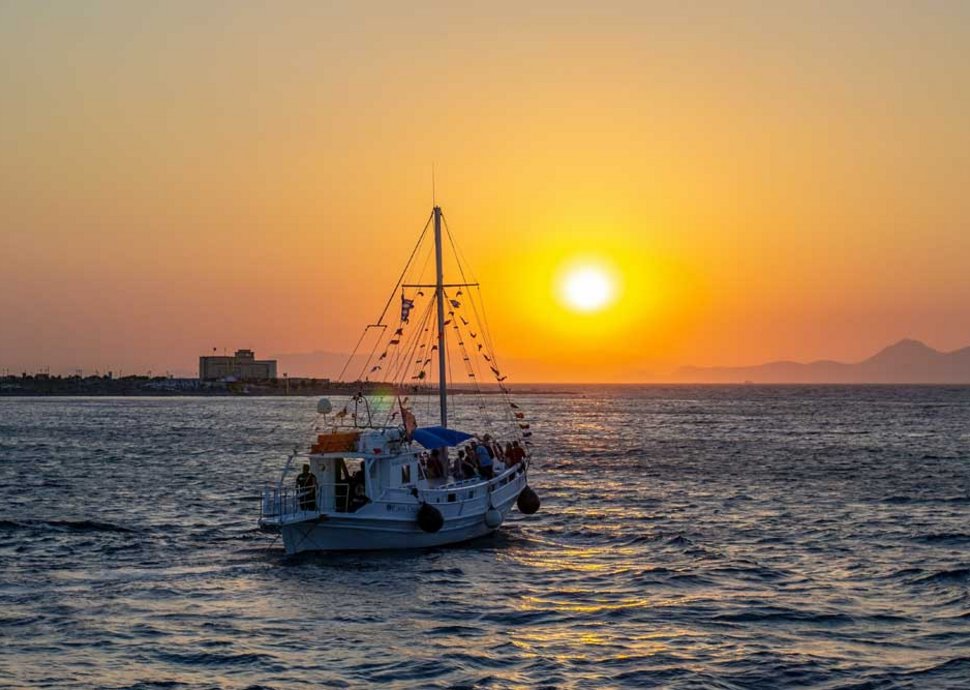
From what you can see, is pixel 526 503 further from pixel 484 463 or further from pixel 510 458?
pixel 484 463

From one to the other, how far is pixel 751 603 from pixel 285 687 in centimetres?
1301

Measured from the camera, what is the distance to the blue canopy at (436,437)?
4012 centimetres

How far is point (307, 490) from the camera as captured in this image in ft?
122

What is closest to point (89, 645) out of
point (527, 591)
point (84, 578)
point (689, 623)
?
point (84, 578)

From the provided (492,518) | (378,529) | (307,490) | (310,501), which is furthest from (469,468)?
(310,501)

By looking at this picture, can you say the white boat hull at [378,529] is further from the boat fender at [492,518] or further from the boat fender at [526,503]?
the boat fender at [526,503]

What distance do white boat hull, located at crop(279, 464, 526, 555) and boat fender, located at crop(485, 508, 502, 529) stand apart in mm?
626

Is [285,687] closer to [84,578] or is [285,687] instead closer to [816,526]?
[84,578]

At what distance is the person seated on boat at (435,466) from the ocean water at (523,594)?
9.94ft

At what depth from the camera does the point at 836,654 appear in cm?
2530

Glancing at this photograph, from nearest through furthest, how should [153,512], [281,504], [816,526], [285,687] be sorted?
[285,687], [281,504], [816,526], [153,512]

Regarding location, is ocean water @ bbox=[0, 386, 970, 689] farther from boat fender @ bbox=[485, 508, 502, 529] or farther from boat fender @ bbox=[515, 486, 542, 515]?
boat fender @ bbox=[485, 508, 502, 529]

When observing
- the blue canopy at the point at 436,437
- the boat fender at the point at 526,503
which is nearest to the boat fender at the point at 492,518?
the blue canopy at the point at 436,437

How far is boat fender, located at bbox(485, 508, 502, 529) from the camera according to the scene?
135 feet
